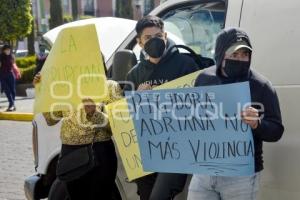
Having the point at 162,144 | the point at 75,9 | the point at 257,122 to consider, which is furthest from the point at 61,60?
the point at 75,9

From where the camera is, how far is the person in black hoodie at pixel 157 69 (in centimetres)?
302

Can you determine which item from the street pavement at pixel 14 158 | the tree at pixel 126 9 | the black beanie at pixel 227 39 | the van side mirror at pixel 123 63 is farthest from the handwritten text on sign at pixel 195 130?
the tree at pixel 126 9

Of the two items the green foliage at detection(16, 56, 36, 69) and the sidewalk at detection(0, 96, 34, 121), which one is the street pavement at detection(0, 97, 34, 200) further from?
the green foliage at detection(16, 56, 36, 69)

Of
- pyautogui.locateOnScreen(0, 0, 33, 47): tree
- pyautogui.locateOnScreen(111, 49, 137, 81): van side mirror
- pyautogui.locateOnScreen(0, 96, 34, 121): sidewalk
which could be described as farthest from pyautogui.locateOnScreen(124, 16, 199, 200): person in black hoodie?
pyautogui.locateOnScreen(0, 0, 33, 47): tree

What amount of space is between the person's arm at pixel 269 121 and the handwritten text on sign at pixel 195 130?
7 cm

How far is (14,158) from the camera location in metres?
7.09

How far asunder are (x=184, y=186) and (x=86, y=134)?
0.70 meters

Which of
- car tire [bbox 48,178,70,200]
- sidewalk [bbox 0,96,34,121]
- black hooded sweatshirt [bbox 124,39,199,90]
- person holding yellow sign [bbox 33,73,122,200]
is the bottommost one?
sidewalk [bbox 0,96,34,121]

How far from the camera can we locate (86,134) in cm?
325

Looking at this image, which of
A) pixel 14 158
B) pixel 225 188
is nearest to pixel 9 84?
pixel 14 158

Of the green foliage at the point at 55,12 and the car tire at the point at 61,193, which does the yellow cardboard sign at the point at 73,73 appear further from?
the green foliage at the point at 55,12

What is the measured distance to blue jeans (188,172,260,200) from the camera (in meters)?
2.58

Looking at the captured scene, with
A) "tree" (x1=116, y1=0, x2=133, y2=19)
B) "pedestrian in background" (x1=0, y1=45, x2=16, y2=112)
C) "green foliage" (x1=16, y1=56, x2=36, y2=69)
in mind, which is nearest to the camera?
"pedestrian in background" (x1=0, y1=45, x2=16, y2=112)

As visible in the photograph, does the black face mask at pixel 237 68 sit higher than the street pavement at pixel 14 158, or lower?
higher
